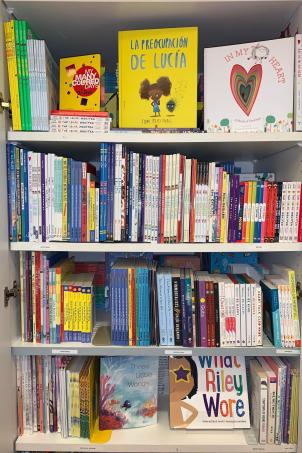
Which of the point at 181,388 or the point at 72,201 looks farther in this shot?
the point at 181,388

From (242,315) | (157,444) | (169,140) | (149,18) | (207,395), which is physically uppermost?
(149,18)

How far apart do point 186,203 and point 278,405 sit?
2.64ft

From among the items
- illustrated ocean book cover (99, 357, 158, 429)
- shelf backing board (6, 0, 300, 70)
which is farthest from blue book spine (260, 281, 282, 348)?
shelf backing board (6, 0, 300, 70)

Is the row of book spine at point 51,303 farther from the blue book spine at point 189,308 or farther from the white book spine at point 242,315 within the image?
the white book spine at point 242,315

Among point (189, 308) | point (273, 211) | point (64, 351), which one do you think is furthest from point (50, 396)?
point (273, 211)

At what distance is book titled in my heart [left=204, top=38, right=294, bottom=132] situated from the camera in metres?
1.16

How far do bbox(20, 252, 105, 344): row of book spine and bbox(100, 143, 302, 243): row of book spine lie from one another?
8.9 inches

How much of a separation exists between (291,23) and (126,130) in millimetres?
719

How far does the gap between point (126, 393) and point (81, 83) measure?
118cm

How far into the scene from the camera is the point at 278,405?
123cm

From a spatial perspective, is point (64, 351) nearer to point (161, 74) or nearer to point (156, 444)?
point (156, 444)

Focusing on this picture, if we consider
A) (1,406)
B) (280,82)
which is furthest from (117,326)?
(280,82)

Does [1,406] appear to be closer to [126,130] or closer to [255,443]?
[255,443]

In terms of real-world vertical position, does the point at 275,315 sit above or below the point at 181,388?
above
